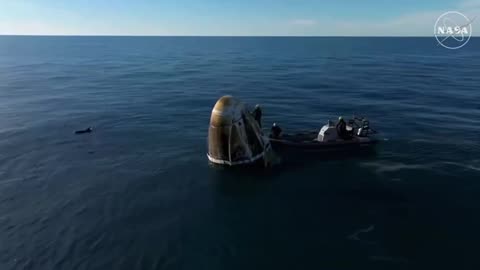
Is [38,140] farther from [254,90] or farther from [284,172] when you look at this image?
[254,90]

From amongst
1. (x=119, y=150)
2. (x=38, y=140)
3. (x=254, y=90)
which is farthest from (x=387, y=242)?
(x=254, y=90)

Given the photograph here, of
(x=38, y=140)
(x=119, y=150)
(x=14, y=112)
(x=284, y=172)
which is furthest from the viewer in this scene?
(x=14, y=112)

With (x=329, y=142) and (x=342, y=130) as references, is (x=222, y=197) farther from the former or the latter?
(x=342, y=130)

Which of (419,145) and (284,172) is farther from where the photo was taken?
(419,145)

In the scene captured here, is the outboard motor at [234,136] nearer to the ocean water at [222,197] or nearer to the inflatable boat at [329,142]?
the ocean water at [222,197]

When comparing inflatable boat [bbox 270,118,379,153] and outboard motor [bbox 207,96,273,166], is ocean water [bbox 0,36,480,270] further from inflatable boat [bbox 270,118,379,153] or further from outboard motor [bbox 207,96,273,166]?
outboard motor [bbox 207,96,273,166]

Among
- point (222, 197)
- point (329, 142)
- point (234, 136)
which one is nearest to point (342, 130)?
point (329, 142)

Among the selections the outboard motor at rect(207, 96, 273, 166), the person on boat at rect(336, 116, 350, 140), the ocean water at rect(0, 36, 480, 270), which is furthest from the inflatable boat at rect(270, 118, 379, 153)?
the outboard motor at rect(207, 96, 273, 166)

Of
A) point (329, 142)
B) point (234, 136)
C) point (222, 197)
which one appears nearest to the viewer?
point (222, 197)
